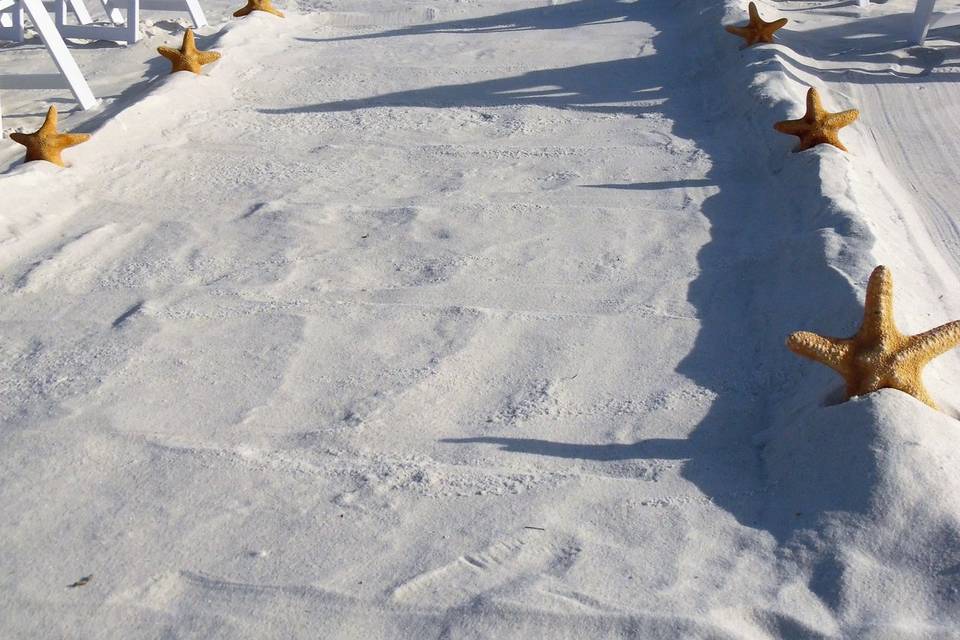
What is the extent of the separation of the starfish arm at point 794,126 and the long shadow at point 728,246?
154 millimetres

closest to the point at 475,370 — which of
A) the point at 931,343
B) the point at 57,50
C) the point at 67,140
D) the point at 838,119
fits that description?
the point at 931,343

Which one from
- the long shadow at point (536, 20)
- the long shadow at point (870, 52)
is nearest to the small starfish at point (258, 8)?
the long shadow at point (536, 20)

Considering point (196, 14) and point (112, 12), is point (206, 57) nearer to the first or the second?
point (196, 14)

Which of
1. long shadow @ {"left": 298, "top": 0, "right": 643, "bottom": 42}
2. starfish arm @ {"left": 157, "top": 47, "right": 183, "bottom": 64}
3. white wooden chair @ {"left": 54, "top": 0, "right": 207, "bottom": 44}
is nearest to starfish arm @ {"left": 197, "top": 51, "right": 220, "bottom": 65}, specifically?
starfish arm @ {"left": 157, "top": 47, "right": 183, "bottom": 64}

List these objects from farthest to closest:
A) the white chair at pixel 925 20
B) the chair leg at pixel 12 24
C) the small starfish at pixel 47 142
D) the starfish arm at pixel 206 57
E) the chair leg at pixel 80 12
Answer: the chair leg at pixel 80 12 → the chair leg at pixel 12 24 → the white chair at pixel 925 20 → the starfish arm at pixel 206 57 → the small starfish at pixel 47 142

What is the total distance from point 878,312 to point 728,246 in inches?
58.2

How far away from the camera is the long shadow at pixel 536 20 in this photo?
8.25 m

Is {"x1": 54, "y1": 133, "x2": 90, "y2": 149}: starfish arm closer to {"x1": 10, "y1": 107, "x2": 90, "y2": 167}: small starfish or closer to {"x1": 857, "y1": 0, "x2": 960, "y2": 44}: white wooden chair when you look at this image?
{"x1": 10, "y1": 107, "x2": 90, "y2": 167}: small starfish

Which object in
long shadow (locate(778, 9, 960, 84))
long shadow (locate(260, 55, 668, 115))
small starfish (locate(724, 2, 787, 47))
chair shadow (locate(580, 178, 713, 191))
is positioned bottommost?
long shadow (locate(778, 9, 960, 84))

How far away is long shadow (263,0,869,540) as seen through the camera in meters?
2.99

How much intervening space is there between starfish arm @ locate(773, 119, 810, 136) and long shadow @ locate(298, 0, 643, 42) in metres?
3.67

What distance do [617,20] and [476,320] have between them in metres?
5.45

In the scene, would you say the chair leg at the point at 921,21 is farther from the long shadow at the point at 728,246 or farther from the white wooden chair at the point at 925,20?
the long shadow at the point at 728,246

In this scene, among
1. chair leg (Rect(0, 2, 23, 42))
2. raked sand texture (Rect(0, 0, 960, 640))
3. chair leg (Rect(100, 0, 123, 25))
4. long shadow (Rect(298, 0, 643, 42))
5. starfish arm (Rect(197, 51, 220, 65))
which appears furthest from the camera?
chair leg (Rect(100, 0, 123, 25))
